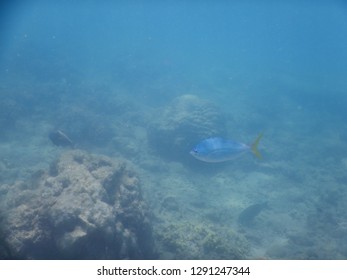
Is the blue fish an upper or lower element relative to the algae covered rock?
upper

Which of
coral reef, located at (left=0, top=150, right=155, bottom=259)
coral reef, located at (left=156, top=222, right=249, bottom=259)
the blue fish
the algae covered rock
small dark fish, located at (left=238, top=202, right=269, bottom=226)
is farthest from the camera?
the algae covered rock

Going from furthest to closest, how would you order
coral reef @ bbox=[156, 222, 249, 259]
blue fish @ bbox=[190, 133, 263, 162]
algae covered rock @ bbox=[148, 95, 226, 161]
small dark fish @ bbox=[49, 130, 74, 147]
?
algae covered rock @ bbox=[148, 95, 226, 161]
small dark fish @ bbox=[49, 130, 74, 147]
coral reef @ bbox=[156, 222, 249, 259]
blue fish @ bbox=[190, 133, 263, 162]

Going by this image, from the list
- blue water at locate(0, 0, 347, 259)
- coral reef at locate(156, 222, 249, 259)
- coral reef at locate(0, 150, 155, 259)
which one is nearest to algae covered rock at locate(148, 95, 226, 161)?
blue water at locate(0, 0, 347, 259)

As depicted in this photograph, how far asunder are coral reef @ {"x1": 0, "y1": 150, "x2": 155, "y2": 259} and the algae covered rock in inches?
278

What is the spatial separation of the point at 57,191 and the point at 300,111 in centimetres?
2399

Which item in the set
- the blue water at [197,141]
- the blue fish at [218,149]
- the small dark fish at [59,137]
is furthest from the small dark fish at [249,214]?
the small dark fish at [59,137]

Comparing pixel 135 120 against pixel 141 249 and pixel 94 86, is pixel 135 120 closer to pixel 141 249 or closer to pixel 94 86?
pixel 94 86

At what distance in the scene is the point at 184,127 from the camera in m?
14.4

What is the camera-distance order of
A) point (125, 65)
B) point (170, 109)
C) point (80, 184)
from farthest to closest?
1. point (125, 65)
2. point (170, 109)
3. point (80, 184)

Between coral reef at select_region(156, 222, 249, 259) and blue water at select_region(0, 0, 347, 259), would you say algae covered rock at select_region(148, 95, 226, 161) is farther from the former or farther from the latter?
coral reef at select_region(156, 222, 249, 259)

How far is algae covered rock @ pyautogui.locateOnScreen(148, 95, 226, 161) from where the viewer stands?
1416cm
